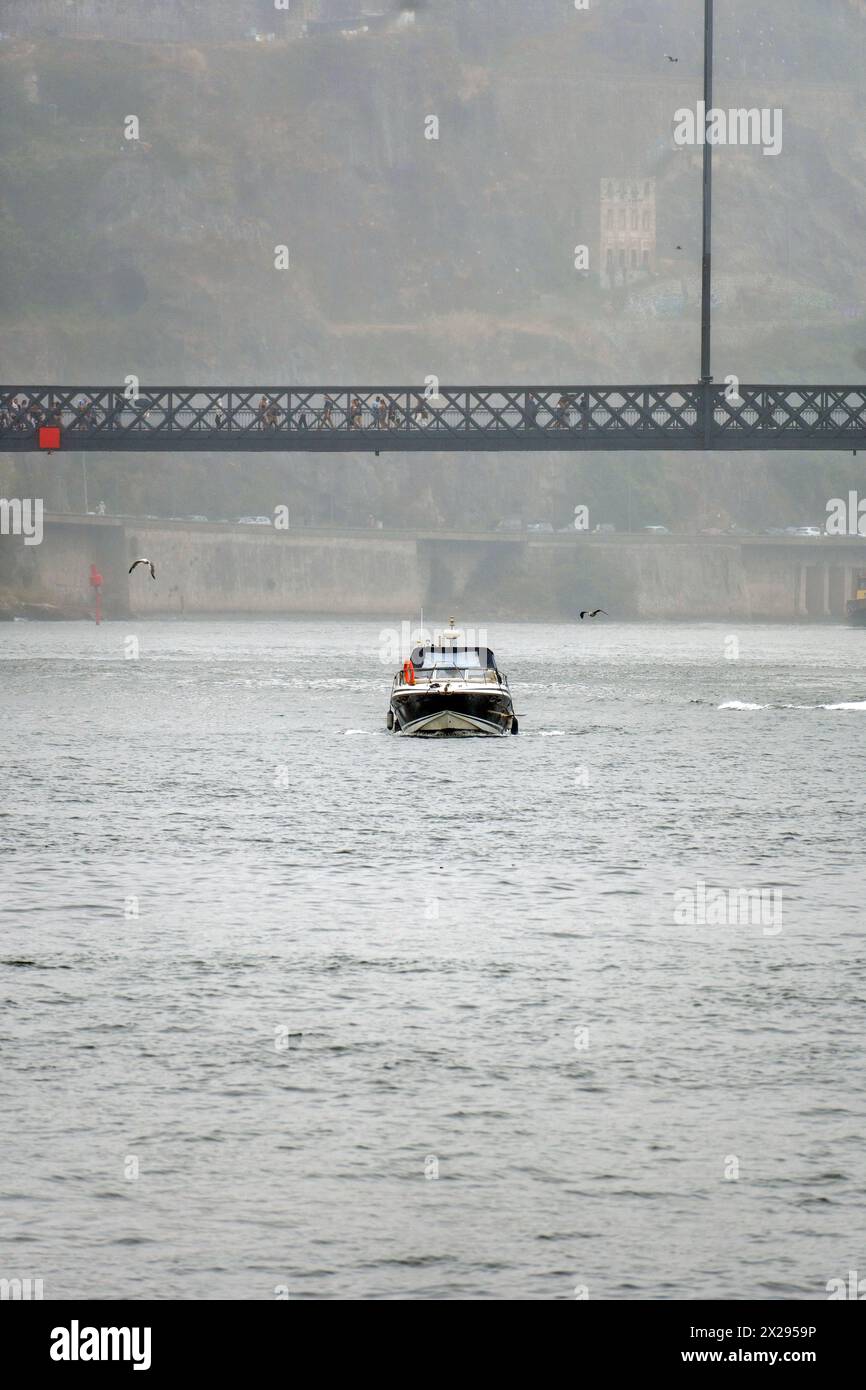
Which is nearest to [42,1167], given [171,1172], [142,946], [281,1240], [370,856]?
[171,1172]

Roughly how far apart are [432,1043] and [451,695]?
5105 centimetres

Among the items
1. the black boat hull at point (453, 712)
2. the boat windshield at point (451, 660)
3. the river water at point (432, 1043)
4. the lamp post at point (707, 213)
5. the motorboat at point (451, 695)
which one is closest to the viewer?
the river water at point (432, 1043)

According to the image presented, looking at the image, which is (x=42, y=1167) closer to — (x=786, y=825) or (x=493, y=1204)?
(x=493, y=1204)

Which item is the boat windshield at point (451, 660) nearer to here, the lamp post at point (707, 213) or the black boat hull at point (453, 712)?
the black boat hull at point (453, 712)

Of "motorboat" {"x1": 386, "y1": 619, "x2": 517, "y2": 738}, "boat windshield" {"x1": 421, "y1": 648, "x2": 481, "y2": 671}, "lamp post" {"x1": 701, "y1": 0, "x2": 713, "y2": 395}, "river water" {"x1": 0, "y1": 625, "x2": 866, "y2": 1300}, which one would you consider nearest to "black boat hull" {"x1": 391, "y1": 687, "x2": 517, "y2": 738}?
"motorboat" {"x1": 386, "y1": 619, "x2": 517, "y2": 738}

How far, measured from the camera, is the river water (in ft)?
56.4

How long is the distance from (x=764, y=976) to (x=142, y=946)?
864 centimetres

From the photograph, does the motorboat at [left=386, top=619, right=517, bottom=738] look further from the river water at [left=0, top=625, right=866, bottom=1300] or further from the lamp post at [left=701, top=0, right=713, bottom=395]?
the lamp post at [left=701, top=0, right=713, bottom=395]

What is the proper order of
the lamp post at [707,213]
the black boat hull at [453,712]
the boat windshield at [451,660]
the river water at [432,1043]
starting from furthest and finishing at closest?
the lamp post at [707,213]
the boat windshield at [451,660]
the black boat hull at [453,712]
the river water at [432,1043]

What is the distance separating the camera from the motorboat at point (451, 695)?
2950 inches

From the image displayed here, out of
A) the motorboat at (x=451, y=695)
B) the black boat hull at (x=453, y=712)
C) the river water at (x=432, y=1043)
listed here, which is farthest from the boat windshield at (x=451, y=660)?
the river water at (x=432, y=1043)

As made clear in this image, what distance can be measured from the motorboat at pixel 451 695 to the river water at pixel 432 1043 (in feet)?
57.5
